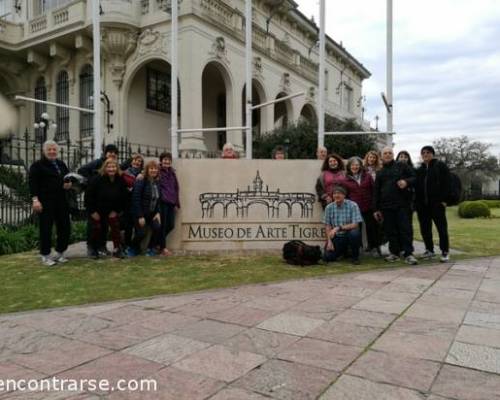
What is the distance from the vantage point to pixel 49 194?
6.96m

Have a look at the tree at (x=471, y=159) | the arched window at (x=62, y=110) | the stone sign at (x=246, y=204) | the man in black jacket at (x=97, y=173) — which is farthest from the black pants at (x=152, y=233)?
the tree at (x=471, y=159)

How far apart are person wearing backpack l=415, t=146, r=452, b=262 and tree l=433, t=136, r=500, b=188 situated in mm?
47414

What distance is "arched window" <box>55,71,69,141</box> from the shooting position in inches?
834

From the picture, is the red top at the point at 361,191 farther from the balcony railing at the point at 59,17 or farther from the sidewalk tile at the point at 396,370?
the balcony railing at the point at 59,17

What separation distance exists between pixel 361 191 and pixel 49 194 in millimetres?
5026

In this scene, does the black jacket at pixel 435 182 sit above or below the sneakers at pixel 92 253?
above

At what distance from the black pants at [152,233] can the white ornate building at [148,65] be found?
9.08 meters

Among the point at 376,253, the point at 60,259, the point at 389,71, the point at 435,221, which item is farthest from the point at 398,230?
the point at 60,259

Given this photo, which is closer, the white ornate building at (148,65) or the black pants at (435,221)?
the black pants at (435,221)

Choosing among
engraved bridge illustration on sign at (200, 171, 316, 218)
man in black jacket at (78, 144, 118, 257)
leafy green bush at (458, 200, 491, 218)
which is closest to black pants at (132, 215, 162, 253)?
man in black jacket at (78, 144, 118, 257)

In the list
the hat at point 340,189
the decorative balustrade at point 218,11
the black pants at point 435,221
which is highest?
the decorative balustrade at point 218,11

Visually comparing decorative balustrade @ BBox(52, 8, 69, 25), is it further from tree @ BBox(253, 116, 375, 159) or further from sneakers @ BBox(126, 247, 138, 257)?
sneakers @ BBox(126, 247, 138, 257)

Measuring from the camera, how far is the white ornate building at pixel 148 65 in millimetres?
17625

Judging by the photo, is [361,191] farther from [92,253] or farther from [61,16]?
[61,16]
